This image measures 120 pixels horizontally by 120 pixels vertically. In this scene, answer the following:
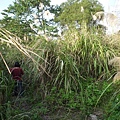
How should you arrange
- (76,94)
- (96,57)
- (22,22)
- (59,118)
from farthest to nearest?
(22,22) < (96,57) < (76,94) < (59,118)

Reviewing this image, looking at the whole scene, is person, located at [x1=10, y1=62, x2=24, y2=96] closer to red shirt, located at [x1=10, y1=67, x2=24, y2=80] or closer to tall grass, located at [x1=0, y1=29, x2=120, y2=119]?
red shirt, located at [x1=10, y1=67, x2=24, y2=80]

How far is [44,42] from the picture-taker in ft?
21.4

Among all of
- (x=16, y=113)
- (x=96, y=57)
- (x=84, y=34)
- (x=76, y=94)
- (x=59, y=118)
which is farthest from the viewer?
(x=84, y=34)

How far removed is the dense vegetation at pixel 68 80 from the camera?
470cm

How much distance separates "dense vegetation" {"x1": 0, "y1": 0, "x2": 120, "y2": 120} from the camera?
4.70m

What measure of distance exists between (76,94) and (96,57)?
1.25 metres

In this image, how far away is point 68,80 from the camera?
226 inches

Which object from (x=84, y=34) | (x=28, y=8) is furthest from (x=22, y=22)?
(x=84, y=34)

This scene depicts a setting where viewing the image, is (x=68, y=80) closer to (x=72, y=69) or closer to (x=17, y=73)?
(x=72, y=69)

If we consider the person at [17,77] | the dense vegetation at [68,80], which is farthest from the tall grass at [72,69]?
the person at [17,77]

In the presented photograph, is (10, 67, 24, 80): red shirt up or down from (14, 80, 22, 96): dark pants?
up

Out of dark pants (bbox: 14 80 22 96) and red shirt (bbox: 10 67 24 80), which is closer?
dark pants (bbox: 14 80 22 96)

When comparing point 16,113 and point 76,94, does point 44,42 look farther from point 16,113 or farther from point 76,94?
point 16,113

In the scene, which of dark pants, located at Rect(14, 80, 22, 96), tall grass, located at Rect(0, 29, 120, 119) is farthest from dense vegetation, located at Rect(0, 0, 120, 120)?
dark pants, located at Rect(14, 80, 22, 96)
